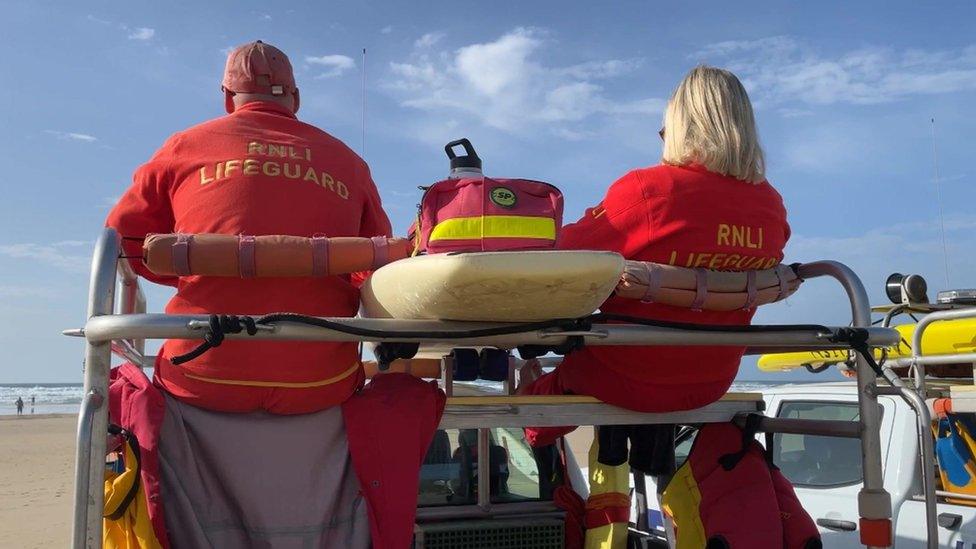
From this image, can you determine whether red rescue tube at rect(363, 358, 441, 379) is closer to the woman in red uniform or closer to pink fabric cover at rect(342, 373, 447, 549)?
the woman in red uniform

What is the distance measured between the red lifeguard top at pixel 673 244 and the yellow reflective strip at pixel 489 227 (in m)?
0.67

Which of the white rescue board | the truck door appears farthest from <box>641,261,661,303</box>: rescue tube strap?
the truck door

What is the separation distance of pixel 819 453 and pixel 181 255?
474 cm

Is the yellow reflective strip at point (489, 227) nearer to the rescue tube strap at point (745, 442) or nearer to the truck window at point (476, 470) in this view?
the rescue tube strap at point (745, 442)

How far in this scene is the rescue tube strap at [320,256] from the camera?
2086 millimetres

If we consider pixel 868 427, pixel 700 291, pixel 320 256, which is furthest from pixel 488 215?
pixel 868 427

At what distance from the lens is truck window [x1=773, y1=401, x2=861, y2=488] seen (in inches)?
209

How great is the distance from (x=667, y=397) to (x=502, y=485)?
4.45 ft

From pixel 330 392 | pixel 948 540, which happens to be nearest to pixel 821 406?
pixel 948 540

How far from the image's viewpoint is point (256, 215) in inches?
92.9

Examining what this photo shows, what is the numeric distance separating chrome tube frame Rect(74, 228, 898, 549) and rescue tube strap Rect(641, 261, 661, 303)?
0.27 metres

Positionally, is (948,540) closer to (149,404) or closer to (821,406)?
(821,406)

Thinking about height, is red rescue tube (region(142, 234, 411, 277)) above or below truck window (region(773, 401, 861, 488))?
above

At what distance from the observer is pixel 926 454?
326cm
